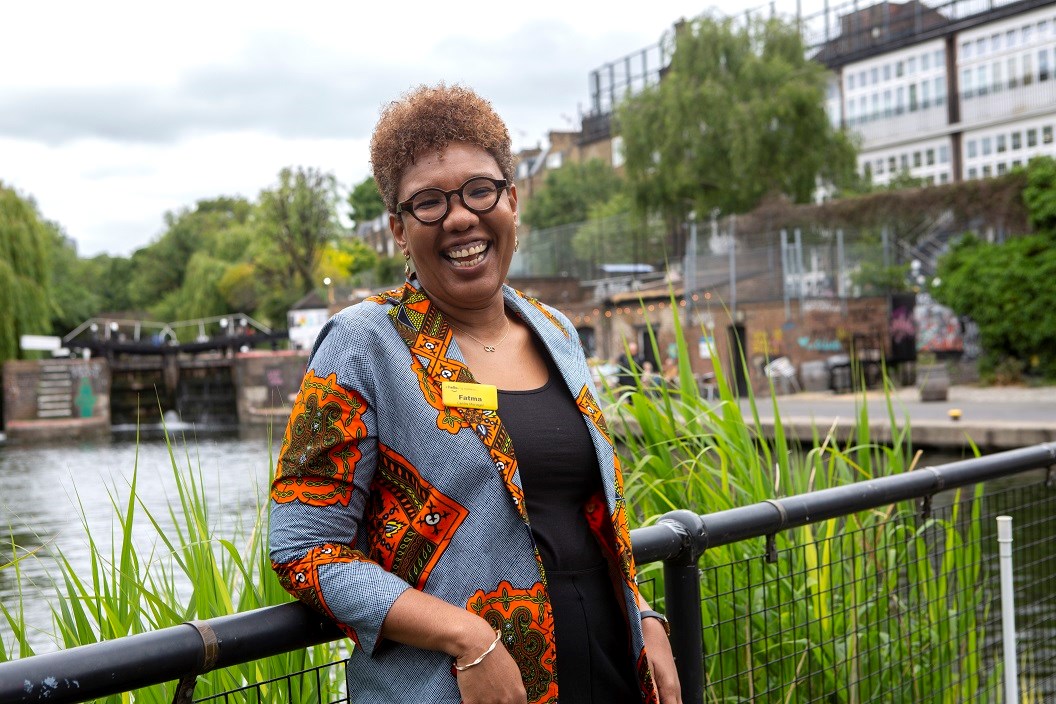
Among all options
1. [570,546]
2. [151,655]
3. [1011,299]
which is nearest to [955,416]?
[1011,299]

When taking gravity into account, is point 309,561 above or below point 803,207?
below

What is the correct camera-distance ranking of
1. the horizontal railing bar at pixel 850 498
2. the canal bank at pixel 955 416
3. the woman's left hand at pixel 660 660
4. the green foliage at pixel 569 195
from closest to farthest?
1. the woman's left hand at pixel 660 660
2. the horizontal railing bar at pixel 850 498
3. the canal bank at pixel 955 416
4. the green foliage at pixel 569 195

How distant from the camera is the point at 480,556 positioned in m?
1.55

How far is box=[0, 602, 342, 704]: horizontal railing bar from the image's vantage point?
1342 mm

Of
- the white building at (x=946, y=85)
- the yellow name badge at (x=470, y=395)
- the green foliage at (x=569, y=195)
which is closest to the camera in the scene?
the yellow name badge at (x=470, y=395)

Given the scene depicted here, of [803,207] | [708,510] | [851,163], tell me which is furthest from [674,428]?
[851,163]

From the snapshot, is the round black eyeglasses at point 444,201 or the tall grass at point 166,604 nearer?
the round black eyeglasses at point 444,201

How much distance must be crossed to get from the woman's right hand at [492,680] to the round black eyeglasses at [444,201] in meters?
0.65

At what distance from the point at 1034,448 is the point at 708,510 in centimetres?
100

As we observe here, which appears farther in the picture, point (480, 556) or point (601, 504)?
point (601, 504)

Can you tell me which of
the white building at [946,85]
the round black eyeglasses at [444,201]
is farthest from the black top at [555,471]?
the white building at [946,85]

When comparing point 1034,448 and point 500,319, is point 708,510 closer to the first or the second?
point 1034,448

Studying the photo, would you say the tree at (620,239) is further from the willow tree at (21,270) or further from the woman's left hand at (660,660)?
the woman's left hand at (660,660)

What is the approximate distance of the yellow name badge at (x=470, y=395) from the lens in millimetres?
1595
